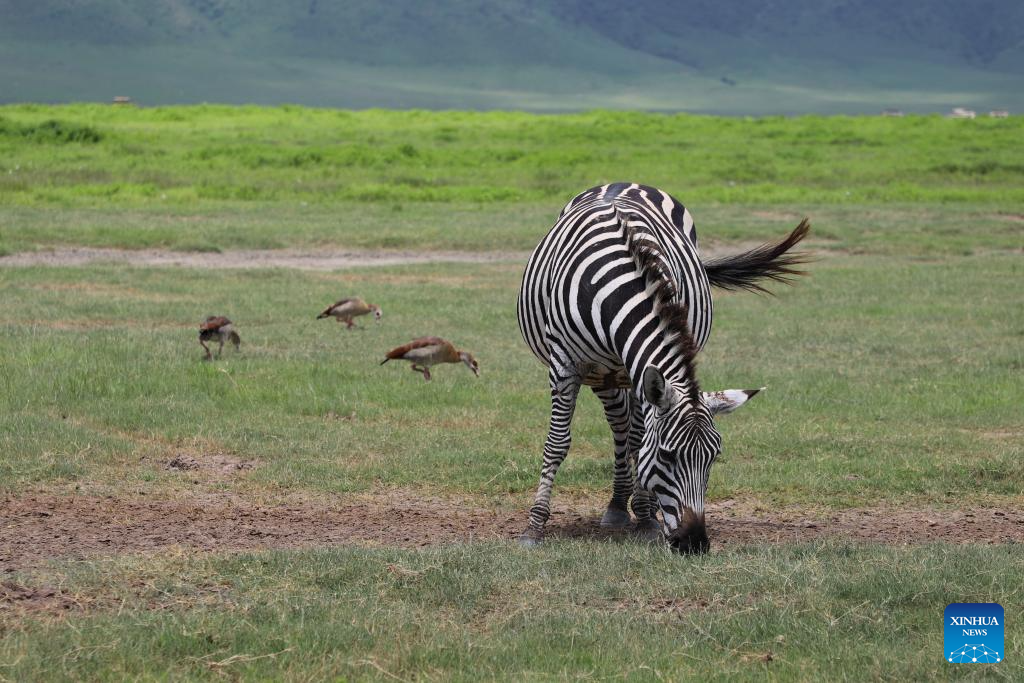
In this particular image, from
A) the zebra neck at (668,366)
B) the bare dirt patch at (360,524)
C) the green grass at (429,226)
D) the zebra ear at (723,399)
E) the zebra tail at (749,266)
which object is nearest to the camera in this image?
the zebra neck at (668,366)

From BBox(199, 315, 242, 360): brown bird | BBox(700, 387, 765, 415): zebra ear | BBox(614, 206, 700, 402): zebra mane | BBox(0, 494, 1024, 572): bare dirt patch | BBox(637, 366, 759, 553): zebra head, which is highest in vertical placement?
BBox(614, 206, 700, 402): zebra mane

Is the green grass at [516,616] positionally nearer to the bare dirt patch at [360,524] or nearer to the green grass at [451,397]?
the bare dirt patch at [360,524]

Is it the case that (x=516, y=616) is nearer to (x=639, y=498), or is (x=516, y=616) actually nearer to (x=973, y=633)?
(x=973, y=633)

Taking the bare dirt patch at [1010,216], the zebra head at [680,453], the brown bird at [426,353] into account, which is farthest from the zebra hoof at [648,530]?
the bare dirt patch at [1010,216]

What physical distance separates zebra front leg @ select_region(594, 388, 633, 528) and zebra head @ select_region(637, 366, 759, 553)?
1393 millimetres

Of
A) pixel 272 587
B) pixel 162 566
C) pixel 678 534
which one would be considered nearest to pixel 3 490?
pixel 162 566

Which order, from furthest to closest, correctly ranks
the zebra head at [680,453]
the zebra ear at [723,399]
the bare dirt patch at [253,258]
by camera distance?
the bare dirt patch at [253,258] < the zebra ear at [723,399] < the zebra head at [680,453]

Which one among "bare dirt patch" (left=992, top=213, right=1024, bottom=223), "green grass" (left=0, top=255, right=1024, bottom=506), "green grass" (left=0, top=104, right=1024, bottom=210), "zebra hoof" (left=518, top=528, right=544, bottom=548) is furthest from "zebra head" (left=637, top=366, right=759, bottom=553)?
"bare dirt patch" (left=992, top=213, right=1024, bottom=223)

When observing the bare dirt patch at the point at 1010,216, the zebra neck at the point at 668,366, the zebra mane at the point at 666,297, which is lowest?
the zebra neck at the point at 668,366

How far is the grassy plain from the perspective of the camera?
5207 millimetres

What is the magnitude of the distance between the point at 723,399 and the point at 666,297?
0.56 m

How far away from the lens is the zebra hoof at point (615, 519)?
758 cm

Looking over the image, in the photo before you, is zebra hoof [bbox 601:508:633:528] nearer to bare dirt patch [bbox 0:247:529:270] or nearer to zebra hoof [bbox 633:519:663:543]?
zebra hoof [bbox 633:519:663:543]

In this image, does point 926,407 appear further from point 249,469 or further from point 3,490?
point 3,490
